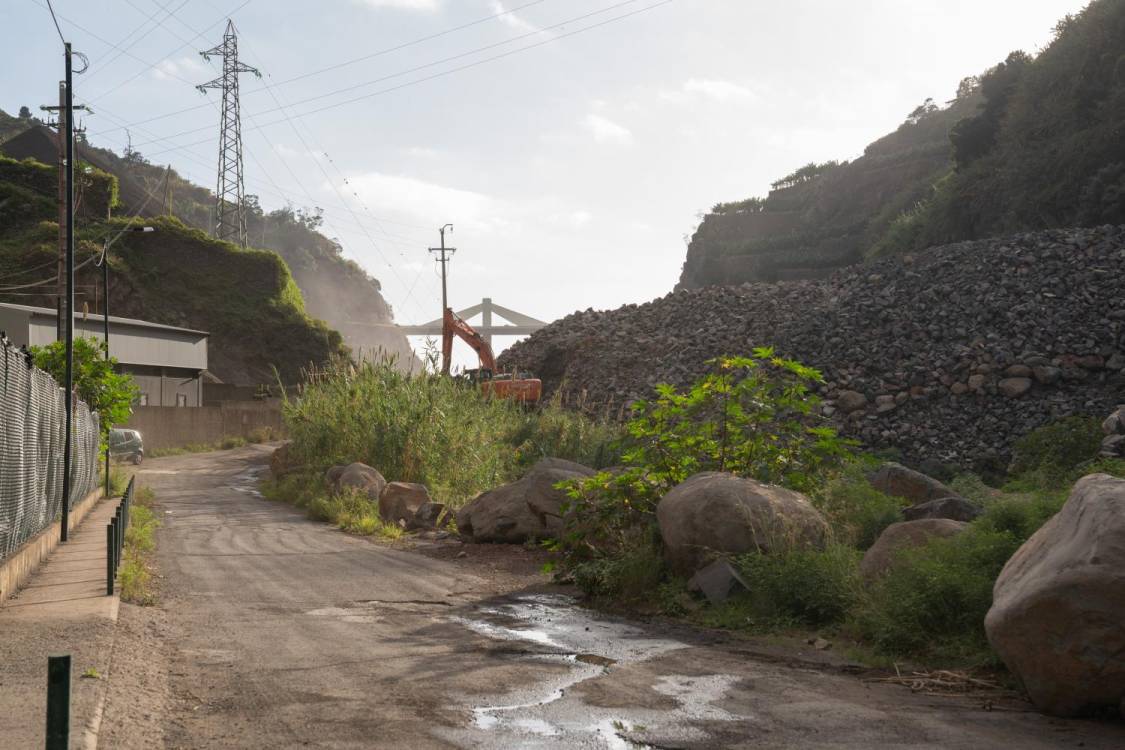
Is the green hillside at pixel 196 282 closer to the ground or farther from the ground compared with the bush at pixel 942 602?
farther from the ground

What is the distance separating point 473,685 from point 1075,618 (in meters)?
3.47

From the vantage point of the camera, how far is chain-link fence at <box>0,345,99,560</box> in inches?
362

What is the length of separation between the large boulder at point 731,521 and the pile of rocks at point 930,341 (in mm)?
14589

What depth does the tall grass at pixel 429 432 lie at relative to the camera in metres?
19.7

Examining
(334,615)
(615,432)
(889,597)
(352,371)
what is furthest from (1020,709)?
(352,371)

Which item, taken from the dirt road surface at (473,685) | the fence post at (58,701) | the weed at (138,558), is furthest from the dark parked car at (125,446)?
the fence post at (58,701)

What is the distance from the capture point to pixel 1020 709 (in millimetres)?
6039

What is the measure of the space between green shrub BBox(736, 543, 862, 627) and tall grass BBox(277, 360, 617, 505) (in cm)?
950

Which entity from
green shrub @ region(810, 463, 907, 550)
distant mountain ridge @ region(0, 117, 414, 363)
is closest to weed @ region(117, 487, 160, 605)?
green shrub @ region(810, 463, 907, 550)

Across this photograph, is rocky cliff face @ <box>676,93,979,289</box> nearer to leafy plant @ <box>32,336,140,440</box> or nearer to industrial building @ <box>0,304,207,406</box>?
industrial building @ <box>0,304,207,406</box>

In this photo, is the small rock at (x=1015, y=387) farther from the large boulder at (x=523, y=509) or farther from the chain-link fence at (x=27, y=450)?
the chain-link fence at (x=27, y=450)

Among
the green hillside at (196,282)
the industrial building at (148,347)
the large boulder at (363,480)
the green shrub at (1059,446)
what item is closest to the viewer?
the large boulder at (363,480)

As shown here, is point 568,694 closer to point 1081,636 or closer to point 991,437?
point 1081,636

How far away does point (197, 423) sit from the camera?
149ft
